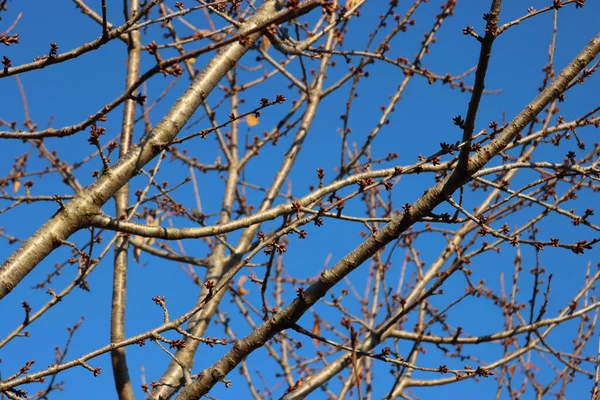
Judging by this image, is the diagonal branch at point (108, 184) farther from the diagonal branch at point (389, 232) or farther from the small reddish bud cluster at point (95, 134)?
the diagonal branch at point (389, 232)

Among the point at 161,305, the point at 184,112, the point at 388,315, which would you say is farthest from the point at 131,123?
the point at 388,315

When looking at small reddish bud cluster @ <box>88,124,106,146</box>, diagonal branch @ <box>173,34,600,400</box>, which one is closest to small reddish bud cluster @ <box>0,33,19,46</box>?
small reddish bud cluster @ <box>88,124,106,146</box>

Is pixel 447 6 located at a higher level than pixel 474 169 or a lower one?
higher

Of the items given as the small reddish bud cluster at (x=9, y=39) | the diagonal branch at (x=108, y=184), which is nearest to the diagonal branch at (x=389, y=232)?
the diagonal branch at (x=108, y=184)

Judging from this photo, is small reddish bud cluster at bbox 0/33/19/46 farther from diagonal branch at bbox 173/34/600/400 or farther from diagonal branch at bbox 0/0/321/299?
diagonal branch at bbox 173/34/600/400

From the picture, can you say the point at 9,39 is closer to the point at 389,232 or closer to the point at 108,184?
the point at 108,184

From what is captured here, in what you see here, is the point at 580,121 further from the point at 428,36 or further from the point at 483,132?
the point at 428,36

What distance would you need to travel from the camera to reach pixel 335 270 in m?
2.60

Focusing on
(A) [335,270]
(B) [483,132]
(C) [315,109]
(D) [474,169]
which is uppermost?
(C) [315,109]

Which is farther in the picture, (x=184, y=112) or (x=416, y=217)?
(x=184, y=112)

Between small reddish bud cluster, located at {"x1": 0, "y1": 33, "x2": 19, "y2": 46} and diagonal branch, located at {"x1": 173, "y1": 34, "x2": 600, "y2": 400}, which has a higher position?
small reddish bud cluster, located at {"x1": 0, "y1": 33, "x2": 19, "y2": 46}

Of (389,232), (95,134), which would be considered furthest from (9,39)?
(389,232)

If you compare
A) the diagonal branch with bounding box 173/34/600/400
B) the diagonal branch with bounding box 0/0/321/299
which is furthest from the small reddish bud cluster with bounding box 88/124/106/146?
the diagonal branch with bounding box 173/34/600/400

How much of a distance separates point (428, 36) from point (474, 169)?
10.8 feet
